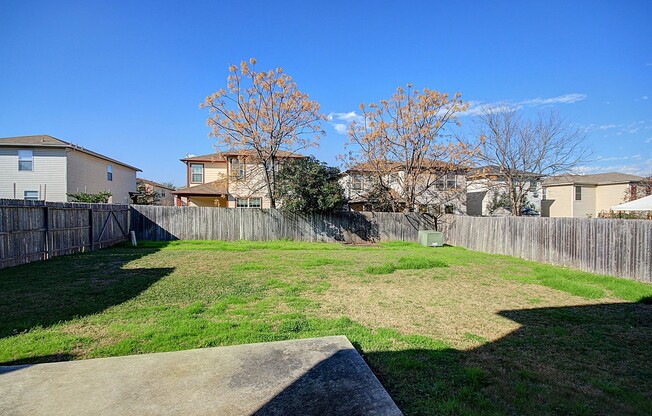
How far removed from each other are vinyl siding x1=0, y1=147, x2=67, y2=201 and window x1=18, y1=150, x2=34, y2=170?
15 centimetres

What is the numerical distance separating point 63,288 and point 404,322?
649 centimetres

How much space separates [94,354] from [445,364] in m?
3.74

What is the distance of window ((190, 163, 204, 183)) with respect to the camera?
77.6ft

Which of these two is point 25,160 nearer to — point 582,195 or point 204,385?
point 204,385

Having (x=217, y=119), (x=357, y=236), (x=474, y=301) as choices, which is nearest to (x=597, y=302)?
(x=474, y=301)

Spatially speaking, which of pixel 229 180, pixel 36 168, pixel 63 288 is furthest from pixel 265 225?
pixel 36 168

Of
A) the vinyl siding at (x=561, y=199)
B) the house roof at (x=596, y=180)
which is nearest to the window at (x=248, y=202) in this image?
the house roof at (x=596, y=180)

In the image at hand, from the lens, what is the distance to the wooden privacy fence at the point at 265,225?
16.5 meters

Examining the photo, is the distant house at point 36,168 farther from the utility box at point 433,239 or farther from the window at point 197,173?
the utility box at point 433,239

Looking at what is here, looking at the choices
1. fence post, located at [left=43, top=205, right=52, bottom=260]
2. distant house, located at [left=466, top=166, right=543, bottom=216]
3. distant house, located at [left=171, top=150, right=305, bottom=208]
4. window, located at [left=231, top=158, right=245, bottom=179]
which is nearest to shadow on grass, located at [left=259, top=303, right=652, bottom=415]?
fence post, located at [left=43, top=205, right=52, bottom=260]

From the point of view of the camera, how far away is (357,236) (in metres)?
18.0

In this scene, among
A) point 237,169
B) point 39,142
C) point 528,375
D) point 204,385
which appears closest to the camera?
point 204,385

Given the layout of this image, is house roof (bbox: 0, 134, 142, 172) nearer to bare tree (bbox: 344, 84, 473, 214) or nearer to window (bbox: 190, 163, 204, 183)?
window (bbox: 190, 163, 204, 183)

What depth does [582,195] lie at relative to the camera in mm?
28578
